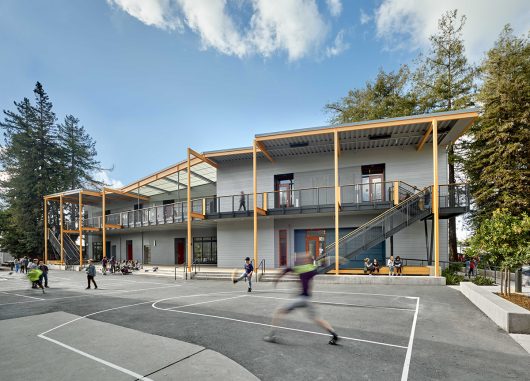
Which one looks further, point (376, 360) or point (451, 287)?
point (451, 287)

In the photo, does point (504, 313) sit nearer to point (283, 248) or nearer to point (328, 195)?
point (328, 195)

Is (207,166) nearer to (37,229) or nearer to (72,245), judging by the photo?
(72,245)

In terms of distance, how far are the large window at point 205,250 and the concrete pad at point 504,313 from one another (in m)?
19.3

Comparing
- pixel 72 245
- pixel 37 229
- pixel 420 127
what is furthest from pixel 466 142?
pixel 37 229

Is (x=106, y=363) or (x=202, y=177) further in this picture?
(x=202, y=177)

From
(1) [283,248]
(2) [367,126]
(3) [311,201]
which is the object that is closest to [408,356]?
(2) [367,126]

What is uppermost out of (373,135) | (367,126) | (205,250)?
(367,126)

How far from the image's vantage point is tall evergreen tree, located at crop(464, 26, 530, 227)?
734 inches

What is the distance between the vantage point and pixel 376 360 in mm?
5191

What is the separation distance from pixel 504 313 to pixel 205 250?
2151 centimetres

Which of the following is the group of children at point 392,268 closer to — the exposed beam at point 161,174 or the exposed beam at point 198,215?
the exposed beam at point 198,215

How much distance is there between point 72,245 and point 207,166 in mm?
19377

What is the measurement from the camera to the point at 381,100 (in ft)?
91.1

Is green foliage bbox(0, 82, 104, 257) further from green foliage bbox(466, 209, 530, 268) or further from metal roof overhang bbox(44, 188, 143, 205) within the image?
green foliage bbox(466, 209, 530, 268)
